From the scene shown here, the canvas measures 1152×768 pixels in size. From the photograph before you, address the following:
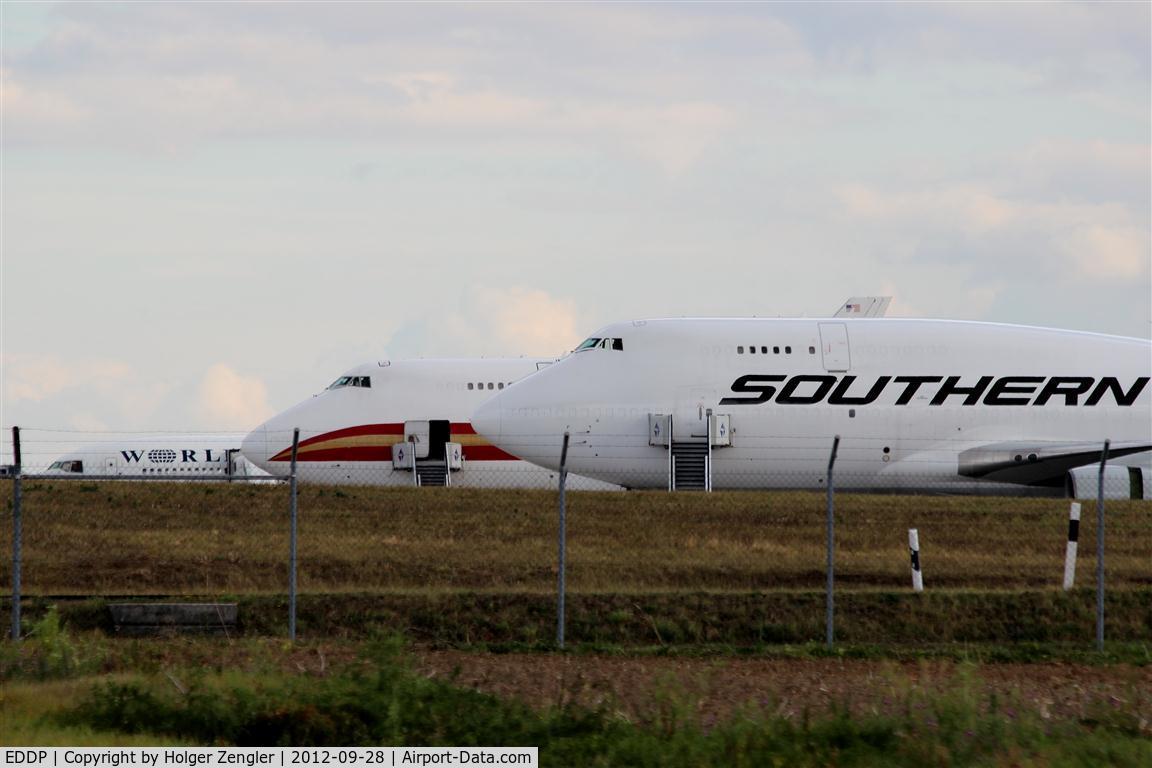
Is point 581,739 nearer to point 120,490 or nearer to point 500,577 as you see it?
point 500,577

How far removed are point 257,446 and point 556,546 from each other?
70.7 feet

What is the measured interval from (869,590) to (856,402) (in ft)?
57.1

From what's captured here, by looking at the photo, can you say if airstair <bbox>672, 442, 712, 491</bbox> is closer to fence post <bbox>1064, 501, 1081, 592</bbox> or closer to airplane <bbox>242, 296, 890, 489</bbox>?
airplane <bbox>242, 296, 890, 489</bbox>

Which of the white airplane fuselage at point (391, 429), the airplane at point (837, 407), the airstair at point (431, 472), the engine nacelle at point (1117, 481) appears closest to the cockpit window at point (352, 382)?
the white airplane fuselage at point (391, 429)

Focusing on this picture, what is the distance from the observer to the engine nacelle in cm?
3534

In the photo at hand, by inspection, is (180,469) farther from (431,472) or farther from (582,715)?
(582,715)

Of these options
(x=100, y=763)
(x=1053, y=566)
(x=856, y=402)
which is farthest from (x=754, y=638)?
(x=856, y=402)

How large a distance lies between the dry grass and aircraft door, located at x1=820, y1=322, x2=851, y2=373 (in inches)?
225

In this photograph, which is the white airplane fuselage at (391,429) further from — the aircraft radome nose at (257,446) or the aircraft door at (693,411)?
the aircraft door at (693,411)

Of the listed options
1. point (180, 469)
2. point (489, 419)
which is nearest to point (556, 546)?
point (489, 419)

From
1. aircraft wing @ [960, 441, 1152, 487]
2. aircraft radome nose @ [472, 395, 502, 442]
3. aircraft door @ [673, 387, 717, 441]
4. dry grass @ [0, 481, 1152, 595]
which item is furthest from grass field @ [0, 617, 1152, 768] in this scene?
aircraft wing @ [960, 441, 1152, 487]

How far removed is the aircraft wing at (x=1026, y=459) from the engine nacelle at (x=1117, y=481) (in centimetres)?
68

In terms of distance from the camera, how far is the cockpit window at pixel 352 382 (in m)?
46.6

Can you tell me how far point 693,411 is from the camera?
37.8m
